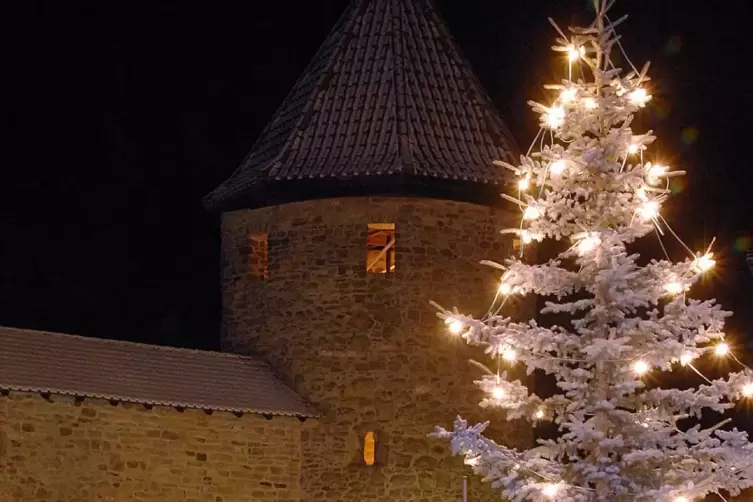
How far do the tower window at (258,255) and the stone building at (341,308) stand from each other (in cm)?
2

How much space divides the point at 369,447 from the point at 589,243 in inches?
249

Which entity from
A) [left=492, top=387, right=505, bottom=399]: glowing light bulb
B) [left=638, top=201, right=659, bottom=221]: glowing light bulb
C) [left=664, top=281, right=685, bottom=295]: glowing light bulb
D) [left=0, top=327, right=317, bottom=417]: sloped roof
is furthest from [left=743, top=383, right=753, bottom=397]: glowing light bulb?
[left=0, top=327, right=317, bottom=417]: sloped roof

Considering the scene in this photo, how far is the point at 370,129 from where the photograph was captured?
17.2 meters

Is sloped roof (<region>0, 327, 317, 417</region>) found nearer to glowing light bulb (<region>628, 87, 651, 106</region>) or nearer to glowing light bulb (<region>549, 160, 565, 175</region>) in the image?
glowing light bulb (<region>549, 160, 565, 175</region>)

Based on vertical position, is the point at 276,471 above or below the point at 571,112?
below

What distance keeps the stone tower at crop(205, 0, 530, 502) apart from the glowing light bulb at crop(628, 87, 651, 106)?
5.63m

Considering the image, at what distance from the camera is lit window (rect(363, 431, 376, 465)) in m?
16.5

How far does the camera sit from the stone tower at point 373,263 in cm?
1647

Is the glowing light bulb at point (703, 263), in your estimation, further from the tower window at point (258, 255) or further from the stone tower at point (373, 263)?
the tower window at point (258, 255)

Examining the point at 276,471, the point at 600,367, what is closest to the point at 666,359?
the point at 600,367

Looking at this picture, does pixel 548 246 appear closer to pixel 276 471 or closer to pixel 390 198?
pixel 390 198

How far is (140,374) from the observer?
15453 millimetres

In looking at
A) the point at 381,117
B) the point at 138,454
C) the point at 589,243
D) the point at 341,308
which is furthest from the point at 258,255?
the point at 589,243

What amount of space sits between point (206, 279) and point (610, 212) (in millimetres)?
14895
